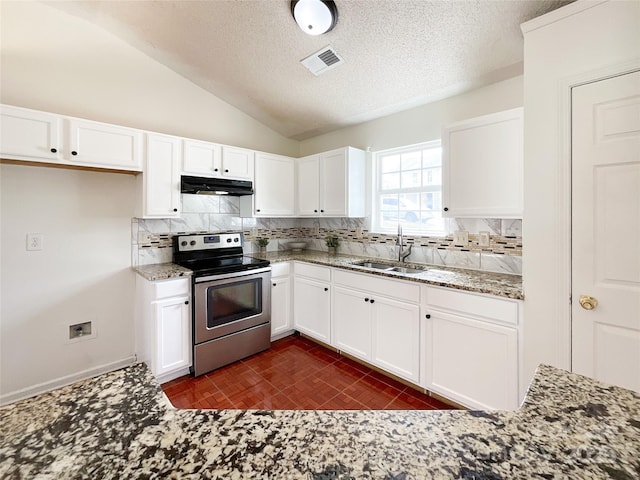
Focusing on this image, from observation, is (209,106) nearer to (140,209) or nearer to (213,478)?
(140,209)

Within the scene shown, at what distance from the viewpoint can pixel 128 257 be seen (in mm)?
2701

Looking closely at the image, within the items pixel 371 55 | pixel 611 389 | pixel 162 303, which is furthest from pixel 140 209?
pixel 611 389

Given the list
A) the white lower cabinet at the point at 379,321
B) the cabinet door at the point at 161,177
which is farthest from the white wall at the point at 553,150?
the cabinet door at the point at 161,177

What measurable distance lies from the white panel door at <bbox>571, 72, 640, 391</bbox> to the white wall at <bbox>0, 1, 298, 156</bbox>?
3143mm

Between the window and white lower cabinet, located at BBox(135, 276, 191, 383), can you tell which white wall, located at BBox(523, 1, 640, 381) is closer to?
the window

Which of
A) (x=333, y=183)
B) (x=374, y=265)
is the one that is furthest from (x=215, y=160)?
(x=374, y=265)

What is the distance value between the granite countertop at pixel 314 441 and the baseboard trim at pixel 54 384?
7.92 ft

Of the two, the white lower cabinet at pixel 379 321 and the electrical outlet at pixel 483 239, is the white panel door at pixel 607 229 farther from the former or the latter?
the white lower cabinet at pixel 379 321

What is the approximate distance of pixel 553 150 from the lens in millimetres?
1607

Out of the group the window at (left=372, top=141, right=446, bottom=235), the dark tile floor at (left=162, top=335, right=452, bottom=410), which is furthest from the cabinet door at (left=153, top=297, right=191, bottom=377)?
the window at (left=372, top=141, right=446, bottom=235)

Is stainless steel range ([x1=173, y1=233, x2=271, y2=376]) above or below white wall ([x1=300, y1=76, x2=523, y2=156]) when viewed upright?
below

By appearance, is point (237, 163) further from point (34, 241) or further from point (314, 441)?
point (314, 441)

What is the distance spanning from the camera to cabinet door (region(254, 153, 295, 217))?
129 inches

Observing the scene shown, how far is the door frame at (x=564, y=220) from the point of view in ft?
5.12
